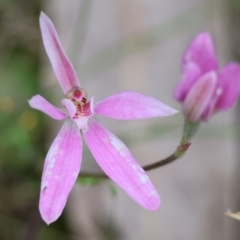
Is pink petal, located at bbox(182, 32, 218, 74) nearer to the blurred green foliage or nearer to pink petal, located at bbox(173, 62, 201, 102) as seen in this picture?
pink petal, located at bbox(173, 62, 201, 102)

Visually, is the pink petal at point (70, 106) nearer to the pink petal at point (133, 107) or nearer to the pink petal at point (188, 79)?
the pink petal at point (133, 107)

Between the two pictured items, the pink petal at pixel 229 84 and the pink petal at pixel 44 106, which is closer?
the pink petal at pixel 229 84

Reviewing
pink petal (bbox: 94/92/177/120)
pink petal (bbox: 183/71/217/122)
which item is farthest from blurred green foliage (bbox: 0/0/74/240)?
pink petal (bbox: 183/71/217/122)

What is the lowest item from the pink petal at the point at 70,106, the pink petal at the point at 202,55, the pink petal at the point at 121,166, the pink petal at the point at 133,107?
the pink petal at the point at 121,166

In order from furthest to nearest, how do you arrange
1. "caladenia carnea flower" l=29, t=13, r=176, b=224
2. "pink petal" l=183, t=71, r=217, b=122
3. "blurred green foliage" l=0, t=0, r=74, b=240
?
"blurred green foliage" l=0, t=0, r=74, b=240 < "caladenia carnea flower" l=29, t=13, r=176, b=224 < "pink petal" l=183, t=71, r=217, b=122

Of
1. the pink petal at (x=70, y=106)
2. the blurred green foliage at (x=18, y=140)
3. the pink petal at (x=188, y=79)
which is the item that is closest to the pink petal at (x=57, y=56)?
the pink petal at (x=70, y=106)

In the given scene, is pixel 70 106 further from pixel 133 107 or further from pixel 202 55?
pixel 202 55

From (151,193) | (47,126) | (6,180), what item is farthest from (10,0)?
(151,193)
